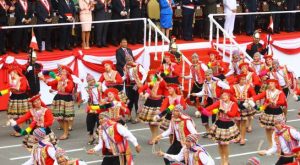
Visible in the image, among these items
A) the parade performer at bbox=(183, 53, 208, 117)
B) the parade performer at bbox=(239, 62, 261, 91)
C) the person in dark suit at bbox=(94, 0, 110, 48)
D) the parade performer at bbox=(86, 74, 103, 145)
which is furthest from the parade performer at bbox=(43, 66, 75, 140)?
the person in dark suit at bbox=(94, 0, 110, 48)

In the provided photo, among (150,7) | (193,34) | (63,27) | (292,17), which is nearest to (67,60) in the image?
(63,27)

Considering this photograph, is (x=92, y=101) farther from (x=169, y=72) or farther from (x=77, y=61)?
(x=77, y=61)

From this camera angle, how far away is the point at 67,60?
2650 centimetres

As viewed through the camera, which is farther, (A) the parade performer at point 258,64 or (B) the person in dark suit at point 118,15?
(B) the person in dark suit at point 118,15

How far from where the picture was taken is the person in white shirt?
2959cm

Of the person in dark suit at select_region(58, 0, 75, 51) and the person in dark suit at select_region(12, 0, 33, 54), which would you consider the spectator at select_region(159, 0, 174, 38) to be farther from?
the person in dark suit at select_region(12, 0, 33, 54)

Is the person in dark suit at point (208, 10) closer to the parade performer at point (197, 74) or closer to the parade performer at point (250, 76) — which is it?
the parade performer at point (197, 74)

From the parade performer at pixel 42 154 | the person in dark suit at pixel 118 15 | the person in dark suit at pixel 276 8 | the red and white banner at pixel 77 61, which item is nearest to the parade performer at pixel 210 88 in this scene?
the red and white banner at pixel 77 61

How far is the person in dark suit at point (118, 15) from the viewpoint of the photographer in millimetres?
27866

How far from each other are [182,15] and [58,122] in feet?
21.4

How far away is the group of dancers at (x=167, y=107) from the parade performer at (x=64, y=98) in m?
0.02

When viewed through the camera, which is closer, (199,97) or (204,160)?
(204,160)

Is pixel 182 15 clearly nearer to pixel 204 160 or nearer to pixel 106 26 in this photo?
pixel 106 26

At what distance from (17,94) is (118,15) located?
18.6 ft
